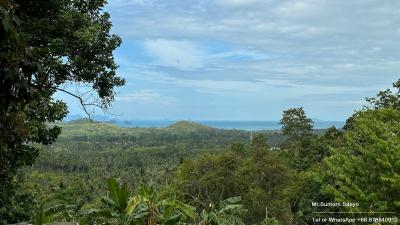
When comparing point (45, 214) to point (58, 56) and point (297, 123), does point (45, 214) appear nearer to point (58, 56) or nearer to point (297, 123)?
point (58, 56)

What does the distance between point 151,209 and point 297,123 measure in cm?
3652

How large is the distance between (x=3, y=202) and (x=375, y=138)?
10734 mm

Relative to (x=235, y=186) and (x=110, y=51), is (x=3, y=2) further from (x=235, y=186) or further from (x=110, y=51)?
(x=235, y=186)

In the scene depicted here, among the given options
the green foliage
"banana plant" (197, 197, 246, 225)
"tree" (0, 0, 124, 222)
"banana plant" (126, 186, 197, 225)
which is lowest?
the green foliage

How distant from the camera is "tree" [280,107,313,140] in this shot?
41.6m

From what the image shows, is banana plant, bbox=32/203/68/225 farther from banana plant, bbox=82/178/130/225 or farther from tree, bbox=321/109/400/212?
tree, bbox=321/109/400/212

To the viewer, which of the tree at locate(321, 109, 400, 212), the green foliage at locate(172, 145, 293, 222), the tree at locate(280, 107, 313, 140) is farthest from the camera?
the tree at locate(280, 107, 313, 140)

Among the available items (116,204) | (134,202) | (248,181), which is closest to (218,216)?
(134,202)

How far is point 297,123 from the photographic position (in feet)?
137

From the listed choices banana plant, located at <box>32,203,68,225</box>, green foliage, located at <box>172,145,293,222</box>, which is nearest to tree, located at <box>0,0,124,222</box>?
banana plant, located at <box>32,203,68,225</box>

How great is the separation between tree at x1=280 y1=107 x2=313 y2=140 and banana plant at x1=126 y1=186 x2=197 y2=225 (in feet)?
117

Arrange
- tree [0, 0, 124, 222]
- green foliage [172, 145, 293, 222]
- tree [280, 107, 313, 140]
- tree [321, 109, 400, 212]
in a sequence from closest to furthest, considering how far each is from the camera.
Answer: tree [0, 0, 124, 222] → tree [321, 109, 400, 212] → green foliage [172, 145, 293, 222] → tree [280, 107, 313, 140]

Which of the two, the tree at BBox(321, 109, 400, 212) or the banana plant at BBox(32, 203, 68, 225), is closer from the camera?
the banana plant at BBox(32, 203, 68, 225)

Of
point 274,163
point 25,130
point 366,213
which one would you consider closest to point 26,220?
point 25,130
